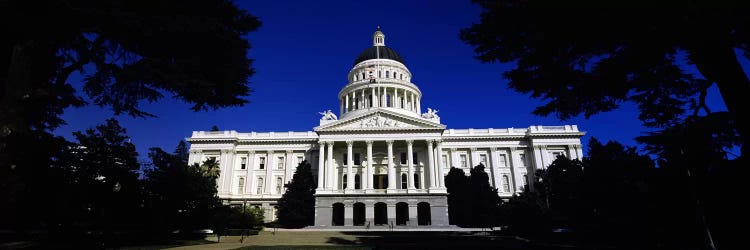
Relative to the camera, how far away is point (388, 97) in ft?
189

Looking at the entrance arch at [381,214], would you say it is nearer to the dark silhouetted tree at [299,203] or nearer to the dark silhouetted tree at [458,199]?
the dark silhouetted tree at [458,199]

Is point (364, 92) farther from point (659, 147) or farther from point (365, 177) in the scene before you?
point (659, 147)

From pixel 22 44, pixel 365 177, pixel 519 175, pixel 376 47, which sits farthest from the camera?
pixel 376 47

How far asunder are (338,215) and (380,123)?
11432 mm

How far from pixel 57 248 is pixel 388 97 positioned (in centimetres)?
4729

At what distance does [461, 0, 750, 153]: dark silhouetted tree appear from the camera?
8.09 metres

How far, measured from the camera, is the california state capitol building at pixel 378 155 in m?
40.2

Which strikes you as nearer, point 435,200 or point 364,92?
point 435,200

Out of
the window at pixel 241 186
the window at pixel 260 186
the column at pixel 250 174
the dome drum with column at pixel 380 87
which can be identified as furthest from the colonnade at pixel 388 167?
the window at pixel 241 186

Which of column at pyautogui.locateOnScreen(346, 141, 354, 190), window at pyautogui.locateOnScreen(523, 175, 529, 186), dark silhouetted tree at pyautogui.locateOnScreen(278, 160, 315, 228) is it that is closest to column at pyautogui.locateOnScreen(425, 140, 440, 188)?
column at pyautogui.locateOnScreen(346, 141, 354, 190)

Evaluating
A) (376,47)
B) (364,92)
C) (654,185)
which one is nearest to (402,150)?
(364,92)

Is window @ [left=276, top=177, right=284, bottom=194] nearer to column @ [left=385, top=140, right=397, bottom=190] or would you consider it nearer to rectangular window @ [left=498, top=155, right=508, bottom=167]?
column @ [left=385, top=140, right=397, bottom=190]

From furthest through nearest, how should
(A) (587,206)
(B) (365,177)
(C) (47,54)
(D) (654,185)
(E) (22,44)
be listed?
(B) (365,177)
(A) (587,206)
(D) (654,185)
(C) (47,54)
(E) (22,44)

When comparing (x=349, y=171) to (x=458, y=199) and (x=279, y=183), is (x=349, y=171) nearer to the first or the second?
(x=458, y=199)
